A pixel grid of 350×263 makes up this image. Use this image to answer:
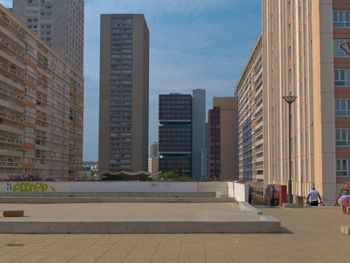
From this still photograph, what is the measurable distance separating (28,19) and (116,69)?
2075 inches

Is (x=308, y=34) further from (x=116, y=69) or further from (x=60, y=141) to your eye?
(x=116, y=69)

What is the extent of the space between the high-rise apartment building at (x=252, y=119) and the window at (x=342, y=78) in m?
65.6

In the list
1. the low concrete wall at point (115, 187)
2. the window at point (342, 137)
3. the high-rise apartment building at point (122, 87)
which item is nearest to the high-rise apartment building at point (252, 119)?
the high-rise apartment building at point (122, 87)

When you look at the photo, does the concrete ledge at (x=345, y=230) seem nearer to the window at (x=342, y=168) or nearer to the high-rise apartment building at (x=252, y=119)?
the window at (x=342, y=168)

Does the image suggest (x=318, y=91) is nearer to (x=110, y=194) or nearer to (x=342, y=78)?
(x=342, y=78)

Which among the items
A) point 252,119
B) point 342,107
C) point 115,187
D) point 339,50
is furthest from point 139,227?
point 252,119

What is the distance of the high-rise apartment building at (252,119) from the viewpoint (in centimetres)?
11462

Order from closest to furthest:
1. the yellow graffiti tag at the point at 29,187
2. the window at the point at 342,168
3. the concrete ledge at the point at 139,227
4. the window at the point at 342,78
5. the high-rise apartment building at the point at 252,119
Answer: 1. the concrete ledge at the point at 139,227
2. the yellow graffiti tag at the point at 29,187
3. the window at the point at 342,168
4. the window at the point at 342,78
5. the high-rise apartment building at the point at 252,119

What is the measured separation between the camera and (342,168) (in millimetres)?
41312

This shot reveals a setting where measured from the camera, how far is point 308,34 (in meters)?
46.5

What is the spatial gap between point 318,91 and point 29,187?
98.5 ft

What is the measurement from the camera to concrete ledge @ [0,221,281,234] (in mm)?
14203

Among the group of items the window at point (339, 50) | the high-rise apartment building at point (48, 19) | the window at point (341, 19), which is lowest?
the window at point (339, 50)
